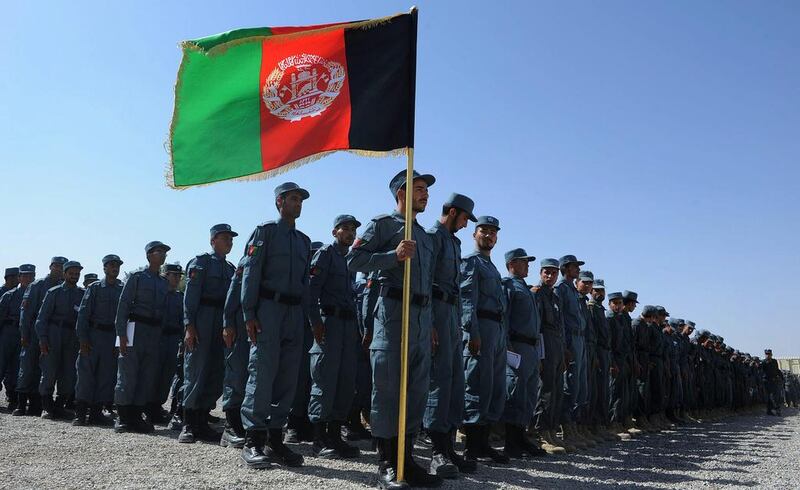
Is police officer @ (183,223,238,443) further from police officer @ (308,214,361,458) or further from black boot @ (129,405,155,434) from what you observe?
police officer @ (308,214,361,458)

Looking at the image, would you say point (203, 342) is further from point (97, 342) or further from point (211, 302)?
point (97, 342)

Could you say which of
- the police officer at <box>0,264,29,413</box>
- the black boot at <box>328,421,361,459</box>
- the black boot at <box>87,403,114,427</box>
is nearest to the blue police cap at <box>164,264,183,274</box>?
the black boot at <box>87,403,114,427</box>

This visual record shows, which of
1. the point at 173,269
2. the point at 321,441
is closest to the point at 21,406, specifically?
the point at 173,269

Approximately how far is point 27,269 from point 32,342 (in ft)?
7.04

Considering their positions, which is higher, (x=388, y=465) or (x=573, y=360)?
(x=573, y=360)

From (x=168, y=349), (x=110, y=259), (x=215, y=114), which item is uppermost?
(x=215, y=114)

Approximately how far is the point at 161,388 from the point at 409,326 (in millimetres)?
5694

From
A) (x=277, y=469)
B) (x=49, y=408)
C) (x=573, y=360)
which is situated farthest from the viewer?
(x=49, y=408)

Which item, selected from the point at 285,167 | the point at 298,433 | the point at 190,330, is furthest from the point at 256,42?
the point at 298,433

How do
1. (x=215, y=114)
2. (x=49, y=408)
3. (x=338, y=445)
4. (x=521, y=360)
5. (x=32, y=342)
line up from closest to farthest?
(x=215, y=114) < (x=338, y=445) < (x=521, y=360) < (x=49, y=408) < (x=32, y=342)

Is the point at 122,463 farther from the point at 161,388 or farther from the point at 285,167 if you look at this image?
the point at 161,388

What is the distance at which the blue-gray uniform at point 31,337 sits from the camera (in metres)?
10.3

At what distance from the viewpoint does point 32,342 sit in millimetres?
10523

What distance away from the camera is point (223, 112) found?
17.6ft
